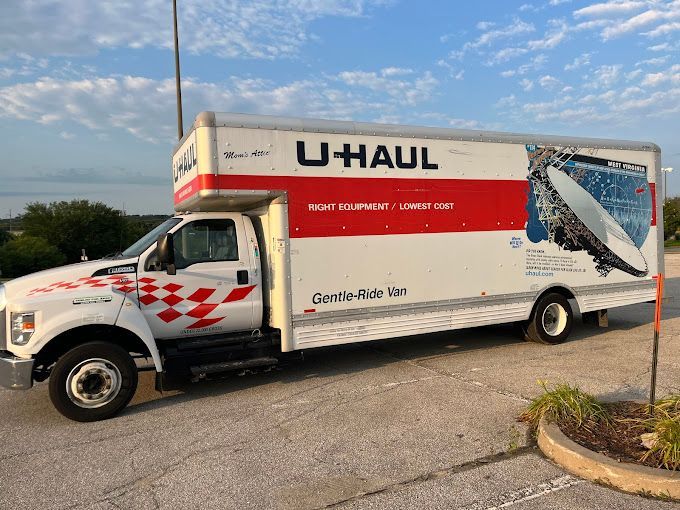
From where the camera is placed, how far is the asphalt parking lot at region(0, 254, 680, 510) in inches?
149

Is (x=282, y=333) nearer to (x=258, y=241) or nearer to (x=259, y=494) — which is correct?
(x=258, y=241)

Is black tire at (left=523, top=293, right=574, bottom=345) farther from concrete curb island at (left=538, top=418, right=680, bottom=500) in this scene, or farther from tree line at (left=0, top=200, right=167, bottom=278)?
tree line at (left=0, top=200, right=167, bottom=278)

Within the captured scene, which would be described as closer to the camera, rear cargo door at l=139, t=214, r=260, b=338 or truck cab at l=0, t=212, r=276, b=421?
truck cab at l=0, t=212, r=276, b=421

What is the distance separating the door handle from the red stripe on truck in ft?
2.36

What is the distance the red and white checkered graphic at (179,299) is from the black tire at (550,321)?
4.53 m

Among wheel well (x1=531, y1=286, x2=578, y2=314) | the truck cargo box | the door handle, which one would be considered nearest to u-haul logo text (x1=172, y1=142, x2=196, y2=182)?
the truck cargo box

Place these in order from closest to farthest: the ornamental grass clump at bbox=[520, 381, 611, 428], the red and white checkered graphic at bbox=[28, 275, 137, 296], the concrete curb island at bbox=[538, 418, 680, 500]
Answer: the concrete curb island at bbox=[538, 418, 680, 500], the ornamental grass clump at bbox=[520, 381, 611, 428], the red and white checkered graphic at bbox=[28, 275, 137, 296]

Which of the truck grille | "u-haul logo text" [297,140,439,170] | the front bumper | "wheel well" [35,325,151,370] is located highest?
"u-haul logo text" [297,140,439,170]

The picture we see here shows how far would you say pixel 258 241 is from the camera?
6.73 m

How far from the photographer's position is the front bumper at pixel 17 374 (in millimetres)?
5262

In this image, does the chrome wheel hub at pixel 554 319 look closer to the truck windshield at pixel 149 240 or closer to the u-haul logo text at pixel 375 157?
the u-haul logo text at pixel 375 157

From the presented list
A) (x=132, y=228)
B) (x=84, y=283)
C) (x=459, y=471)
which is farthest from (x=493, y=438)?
(x=132, y=228)

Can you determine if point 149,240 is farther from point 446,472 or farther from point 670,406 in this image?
point 670,406

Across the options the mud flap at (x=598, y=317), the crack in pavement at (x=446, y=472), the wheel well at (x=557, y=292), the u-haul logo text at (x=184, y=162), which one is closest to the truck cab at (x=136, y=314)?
the u-haul logo text at (x=184, y=162)
